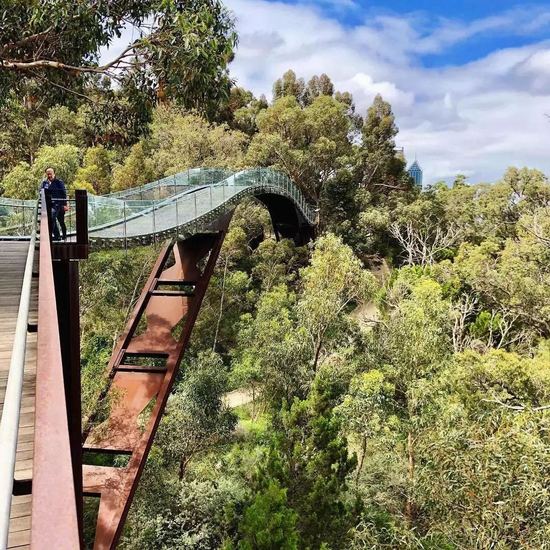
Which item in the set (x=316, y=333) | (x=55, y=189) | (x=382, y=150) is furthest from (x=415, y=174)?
(x=55, y=189)

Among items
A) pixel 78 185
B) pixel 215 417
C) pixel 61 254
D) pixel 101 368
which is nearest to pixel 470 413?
pixel 215 417

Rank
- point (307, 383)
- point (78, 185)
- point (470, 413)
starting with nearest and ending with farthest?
1. point (470, 413)
2. point (307, 383)
3. point (78, 185)

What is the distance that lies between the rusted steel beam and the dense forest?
16.5 ft

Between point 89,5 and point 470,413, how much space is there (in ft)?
29.2

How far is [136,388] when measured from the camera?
751 cm

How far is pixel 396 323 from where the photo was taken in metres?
12.2

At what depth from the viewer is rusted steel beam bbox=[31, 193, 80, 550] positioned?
0.75 m

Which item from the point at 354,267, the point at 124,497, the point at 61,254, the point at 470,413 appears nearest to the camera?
the point at 61,254

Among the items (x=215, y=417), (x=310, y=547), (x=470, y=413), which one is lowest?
(x=310, y=547)

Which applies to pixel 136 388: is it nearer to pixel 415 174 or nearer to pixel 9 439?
pixel 9 439

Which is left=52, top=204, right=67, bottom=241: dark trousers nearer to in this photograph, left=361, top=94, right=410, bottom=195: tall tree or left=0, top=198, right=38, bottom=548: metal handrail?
left=0, top=198, right=38, bottom=548: metal handrail

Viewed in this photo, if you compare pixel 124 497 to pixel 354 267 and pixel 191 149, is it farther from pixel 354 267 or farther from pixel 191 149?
pixel 191 149

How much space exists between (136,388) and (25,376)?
5517mm

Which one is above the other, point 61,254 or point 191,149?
point 191,149
